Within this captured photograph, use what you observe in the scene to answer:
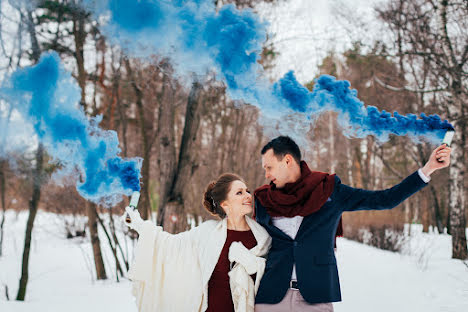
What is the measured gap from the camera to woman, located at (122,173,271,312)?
2.74m

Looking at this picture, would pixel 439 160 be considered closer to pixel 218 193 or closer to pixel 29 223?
pixel 218 193

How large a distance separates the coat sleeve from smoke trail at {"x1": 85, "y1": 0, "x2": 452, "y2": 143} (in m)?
1.48

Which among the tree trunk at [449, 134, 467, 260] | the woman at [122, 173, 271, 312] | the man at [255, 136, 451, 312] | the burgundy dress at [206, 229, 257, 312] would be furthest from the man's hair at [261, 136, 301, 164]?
the tree trunk at [449, 134, 467, 260]

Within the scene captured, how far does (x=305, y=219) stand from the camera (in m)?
2.52

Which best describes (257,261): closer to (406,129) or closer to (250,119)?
(406,129)

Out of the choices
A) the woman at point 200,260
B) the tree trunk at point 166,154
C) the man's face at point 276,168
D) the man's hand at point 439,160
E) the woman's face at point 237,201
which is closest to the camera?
the man's hand at point 439,160

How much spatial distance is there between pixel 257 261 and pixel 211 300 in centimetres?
48

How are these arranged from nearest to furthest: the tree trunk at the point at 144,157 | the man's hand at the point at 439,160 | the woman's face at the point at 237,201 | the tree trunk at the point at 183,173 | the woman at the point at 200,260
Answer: the man's hand at the point at 439,160, the woman at the point at 200,260, the woman's face at the point at 237,201, the tree trunk at the point at 183,173, the tree trunk at the point at 144,157

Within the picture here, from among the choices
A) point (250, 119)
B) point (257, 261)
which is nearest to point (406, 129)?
point (257, 261)

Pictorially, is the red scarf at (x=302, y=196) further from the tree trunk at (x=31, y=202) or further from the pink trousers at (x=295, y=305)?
the tree trunk at (x=31, y=202)

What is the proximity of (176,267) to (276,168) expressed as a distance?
1051 mm

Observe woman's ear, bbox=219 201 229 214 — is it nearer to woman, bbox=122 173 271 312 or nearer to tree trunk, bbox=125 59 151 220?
woman, bbox=122 173 271 312

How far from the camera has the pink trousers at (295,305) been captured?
2387mm

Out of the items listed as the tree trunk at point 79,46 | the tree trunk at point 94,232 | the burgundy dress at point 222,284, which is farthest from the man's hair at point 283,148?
the tree trunk at point 94,232
